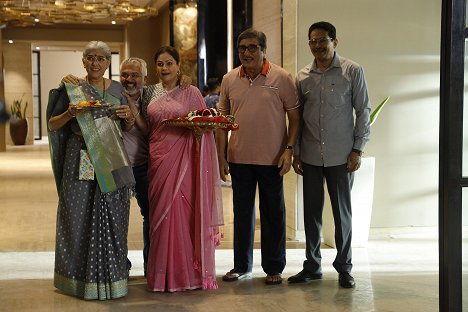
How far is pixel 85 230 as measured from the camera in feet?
13.8

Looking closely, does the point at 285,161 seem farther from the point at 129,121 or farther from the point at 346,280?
the point at 129,121

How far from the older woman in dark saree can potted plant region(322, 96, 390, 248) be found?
2.11 meters

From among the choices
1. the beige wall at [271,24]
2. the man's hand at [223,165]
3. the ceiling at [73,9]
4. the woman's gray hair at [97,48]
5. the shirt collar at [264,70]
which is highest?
the ceiling at [73,9]

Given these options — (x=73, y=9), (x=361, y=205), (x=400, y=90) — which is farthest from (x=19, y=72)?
(x=361, y=205)

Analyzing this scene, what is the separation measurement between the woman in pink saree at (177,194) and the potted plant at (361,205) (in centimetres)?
171

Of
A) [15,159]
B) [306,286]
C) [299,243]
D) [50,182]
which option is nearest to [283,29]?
[299,243]

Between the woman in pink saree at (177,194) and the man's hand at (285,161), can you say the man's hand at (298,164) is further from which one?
the woman in pink saree at (177,194)

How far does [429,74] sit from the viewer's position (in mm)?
6340

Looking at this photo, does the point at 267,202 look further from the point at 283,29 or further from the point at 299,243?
the point at 283,29

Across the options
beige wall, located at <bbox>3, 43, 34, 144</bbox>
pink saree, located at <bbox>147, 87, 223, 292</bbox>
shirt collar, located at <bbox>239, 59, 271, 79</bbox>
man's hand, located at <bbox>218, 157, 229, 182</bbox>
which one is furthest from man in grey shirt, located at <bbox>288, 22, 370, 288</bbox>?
beige wall, located at <bbox>3, 43, 34, 144</bbox>

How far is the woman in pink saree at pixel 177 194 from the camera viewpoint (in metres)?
4.32

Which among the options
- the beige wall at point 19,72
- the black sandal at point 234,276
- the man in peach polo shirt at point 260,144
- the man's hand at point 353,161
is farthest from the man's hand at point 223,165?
the beige wall at point 19,72

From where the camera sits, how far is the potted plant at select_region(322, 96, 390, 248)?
19.0 feet

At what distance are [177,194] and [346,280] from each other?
1108mm
